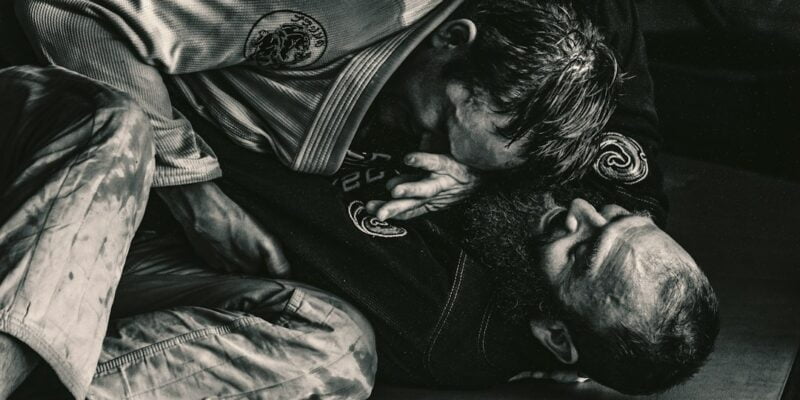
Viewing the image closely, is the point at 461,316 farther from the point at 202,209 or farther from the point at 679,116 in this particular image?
the point at 679,116

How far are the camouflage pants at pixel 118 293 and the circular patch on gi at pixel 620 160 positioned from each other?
33 centimetres

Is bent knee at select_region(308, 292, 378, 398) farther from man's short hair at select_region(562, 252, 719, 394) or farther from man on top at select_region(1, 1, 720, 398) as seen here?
man's short hair at select_region(562, 252, 719, 394)

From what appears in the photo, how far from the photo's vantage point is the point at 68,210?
707 millimetres

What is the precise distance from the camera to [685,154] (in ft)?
3.82

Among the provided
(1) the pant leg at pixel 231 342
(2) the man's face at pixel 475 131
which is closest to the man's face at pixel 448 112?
(2) the man's face at pixel 475 131

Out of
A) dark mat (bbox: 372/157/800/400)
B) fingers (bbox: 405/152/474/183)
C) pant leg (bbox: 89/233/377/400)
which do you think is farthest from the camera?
dark mat (bbox: 372/157/800/400)

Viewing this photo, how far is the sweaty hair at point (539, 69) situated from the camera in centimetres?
89

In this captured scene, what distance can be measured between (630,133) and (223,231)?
482 mm

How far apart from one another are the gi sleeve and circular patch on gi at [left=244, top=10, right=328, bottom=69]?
321mm

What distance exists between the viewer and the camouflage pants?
0.69 metres

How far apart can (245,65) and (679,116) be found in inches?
22.2

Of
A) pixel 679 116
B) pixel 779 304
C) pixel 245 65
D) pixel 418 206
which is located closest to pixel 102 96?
pixel 245 65

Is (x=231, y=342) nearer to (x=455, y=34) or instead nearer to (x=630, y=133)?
(x=455, y=34)

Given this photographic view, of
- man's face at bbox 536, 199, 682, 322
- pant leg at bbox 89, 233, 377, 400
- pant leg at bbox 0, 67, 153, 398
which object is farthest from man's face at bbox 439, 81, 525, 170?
pant leg at bbox 0, 67, 153, 398
